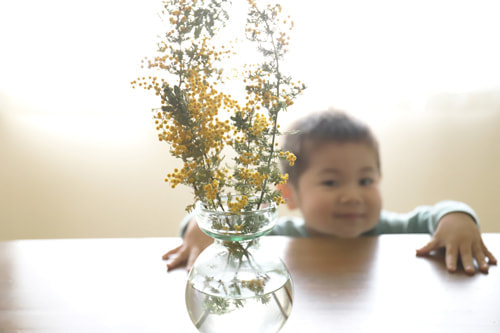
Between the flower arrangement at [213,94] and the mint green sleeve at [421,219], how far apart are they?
0.64 m

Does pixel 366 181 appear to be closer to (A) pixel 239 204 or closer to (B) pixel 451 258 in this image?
(B) pixel 451 258

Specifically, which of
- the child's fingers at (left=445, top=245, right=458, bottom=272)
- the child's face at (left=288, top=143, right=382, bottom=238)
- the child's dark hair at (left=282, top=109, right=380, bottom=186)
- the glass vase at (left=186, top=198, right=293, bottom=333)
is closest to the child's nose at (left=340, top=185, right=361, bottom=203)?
the child's face at (left=288, top=143, right=382, bottom=238)

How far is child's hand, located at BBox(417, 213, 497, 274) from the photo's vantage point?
0.78 meters

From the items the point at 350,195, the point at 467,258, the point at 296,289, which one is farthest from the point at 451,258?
the point at 350,195

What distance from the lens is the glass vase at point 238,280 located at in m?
0.49

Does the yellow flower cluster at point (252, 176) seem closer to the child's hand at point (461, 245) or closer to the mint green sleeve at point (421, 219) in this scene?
the child's hand at point (461, 245)

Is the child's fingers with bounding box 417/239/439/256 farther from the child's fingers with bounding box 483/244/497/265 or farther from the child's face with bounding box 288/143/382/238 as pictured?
the child's face with bounding box 288/143/382/238

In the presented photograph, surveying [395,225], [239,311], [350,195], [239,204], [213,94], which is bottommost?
[395,225]

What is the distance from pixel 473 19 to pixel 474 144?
51cm

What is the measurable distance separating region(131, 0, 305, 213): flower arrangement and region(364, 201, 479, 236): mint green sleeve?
643 mm

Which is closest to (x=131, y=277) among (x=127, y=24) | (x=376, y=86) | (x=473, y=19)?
(x=127, y=24)

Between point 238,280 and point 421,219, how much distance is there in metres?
0.78

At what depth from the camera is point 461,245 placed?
82cm

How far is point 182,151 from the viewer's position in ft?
1.57
